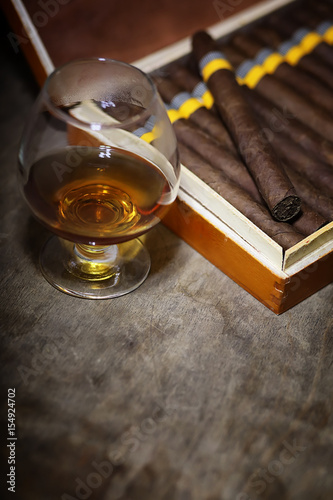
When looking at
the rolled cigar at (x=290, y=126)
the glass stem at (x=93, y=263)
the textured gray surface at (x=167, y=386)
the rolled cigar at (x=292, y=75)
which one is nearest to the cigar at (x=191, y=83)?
the rolled cigar at (x=290, y=126)

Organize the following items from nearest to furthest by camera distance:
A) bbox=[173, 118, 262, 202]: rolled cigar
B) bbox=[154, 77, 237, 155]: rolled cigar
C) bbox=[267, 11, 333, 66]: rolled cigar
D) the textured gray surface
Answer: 1. the textured gray surface
2. bbox=[173, 118, 262, 202]: rolled cigar
3. bbox=[154, 77, 237, 155]: rolled cigar
4. bbox=[267, 11, 333, 66]: rolled cigar

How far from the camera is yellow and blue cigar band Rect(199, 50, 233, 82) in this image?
1.70 meters

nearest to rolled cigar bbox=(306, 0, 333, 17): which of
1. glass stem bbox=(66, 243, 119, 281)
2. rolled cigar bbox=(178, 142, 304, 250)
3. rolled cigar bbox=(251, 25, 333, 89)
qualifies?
rolled cigar bbox=(251, 25, 333, 89)

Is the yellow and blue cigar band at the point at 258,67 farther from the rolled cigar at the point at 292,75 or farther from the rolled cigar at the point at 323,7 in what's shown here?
the rolled cigar at the point at 323,7

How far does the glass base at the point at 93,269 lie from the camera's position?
55.6 inches

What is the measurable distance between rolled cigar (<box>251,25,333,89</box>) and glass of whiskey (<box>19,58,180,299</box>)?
0.73 metres

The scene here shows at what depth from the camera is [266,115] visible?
169 cm

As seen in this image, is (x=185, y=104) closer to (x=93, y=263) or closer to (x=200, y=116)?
(x=200, y=116)

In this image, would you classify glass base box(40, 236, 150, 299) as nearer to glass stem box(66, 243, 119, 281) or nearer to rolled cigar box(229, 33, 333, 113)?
glass stem box(66, 243, 119, 281)

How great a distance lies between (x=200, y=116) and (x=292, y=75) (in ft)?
1.16

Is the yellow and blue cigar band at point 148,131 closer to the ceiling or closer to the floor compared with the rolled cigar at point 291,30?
closer to the ceiling

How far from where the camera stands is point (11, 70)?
2082 millimetres

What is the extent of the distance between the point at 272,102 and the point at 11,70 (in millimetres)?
948

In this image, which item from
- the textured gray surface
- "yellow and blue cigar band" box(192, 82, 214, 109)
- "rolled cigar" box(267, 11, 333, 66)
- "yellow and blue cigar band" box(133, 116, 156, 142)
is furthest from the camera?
"rolled cigar" box(267, 11, 333, 66)
